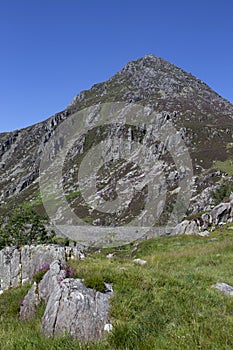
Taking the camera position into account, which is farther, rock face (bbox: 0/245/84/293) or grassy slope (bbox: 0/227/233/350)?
rock face (bbox: 0/245/84/293)

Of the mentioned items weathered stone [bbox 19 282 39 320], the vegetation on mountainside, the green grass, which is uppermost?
the green grass

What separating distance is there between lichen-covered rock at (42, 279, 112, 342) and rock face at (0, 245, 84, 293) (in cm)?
571

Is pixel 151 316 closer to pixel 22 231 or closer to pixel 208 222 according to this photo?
pixel 208 222

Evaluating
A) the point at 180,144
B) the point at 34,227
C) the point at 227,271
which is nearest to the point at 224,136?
the point at 180,144

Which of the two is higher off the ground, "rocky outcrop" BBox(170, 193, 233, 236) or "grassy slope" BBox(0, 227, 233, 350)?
"grassy slope" BBox(0, 227, 233, 350)

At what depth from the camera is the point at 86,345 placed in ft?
17.2

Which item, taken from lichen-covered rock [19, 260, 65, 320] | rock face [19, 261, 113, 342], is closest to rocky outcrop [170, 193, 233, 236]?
lichen-covered rock [19, 260, 65, 320]

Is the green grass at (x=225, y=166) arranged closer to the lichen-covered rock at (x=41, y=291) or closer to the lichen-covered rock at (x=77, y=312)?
the lichen-covered rock at (x=41, y=291)

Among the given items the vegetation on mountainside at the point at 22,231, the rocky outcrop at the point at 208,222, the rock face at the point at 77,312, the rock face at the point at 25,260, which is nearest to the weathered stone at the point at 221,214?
the rocky outcrop at the point at 208,222

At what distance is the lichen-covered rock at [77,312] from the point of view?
6.12 metres

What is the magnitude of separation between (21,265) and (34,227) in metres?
28.5

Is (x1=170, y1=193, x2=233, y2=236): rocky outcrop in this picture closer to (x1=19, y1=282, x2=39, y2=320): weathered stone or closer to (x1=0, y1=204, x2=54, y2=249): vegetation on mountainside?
(x1=0, y1=204, x2=54, y2=249): vegetation on mountainside

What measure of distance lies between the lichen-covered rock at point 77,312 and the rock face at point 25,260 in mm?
5709

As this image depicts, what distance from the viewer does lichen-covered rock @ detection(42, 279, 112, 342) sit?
6119mm
